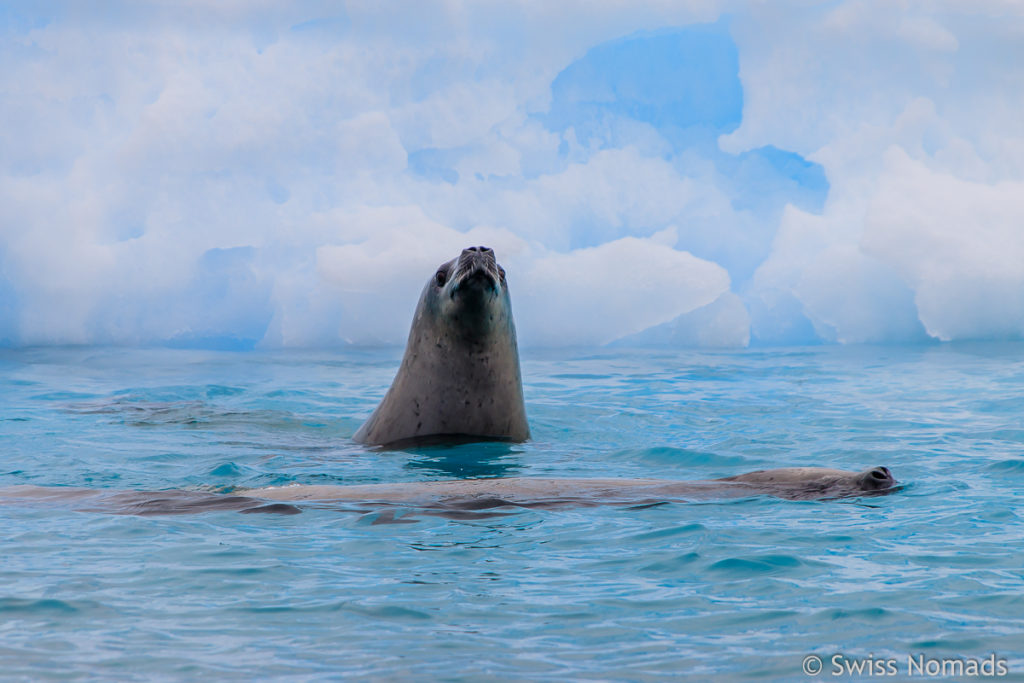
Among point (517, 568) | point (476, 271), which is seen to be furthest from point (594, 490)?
point (476, 271)

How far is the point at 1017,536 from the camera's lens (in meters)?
4.06

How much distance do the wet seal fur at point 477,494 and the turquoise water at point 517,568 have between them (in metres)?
0.11

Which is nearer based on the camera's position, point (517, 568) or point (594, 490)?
point (517, 568)

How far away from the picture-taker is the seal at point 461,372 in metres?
6.60

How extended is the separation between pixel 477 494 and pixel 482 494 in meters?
0.02

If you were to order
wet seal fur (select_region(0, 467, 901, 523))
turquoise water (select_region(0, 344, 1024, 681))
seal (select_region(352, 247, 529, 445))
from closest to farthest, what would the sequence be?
1. turquoise water (select_region(0, 344, 1024, 681))
2. wet seal fur (select_region(0, 467, 901, 523))
3. seal (select_region(352, 247, 529, 445))

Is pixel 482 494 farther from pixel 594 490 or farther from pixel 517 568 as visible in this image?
pixel 517 568

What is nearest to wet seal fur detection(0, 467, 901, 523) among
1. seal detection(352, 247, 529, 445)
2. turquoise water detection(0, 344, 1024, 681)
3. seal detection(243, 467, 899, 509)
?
seal detection(243, 467, 899, 509)

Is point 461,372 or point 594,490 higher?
point 461,372

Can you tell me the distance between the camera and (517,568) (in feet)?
12.0

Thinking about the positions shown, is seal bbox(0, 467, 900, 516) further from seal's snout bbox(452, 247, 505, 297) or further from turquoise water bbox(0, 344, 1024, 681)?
seal's snout bbox(452, 247, 505, 297)

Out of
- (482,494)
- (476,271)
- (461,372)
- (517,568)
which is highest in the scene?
(476,271)

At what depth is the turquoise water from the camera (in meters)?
2.88

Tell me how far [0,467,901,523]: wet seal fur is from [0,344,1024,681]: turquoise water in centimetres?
11
